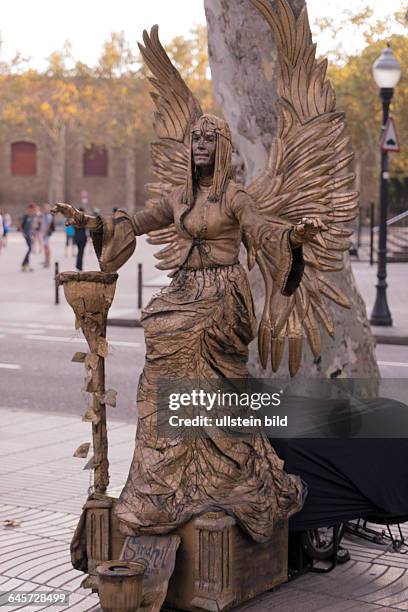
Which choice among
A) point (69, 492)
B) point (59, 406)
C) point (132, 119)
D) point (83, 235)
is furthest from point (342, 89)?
point (69, 492)

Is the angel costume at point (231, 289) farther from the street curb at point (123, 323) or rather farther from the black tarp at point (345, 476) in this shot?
the street curb at point (123, 323)

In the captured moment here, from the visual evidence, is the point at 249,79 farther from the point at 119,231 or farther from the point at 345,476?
the point at 345,476

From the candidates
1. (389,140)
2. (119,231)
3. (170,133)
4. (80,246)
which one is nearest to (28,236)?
(80,246)

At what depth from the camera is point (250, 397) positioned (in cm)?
575

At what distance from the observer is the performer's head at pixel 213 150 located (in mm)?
5508

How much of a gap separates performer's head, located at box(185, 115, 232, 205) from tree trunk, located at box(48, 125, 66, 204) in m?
63.3

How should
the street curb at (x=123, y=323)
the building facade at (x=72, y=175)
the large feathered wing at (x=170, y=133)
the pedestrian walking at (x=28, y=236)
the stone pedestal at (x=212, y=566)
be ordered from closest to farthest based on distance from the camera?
the stone pedestal at (x=212, y=566), the large feathered wing at (x=170, y=133), the street curb at (x=123, y=323), the pedestrian walking at (x=28, y=236), the building facade at (x=72, y=175)

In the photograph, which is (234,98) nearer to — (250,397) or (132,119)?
(250,397)

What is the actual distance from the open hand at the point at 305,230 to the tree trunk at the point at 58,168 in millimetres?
63712

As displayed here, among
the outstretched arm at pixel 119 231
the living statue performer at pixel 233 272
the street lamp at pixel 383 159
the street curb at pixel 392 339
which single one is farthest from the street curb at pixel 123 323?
the outstretched arm at pixel 119 231

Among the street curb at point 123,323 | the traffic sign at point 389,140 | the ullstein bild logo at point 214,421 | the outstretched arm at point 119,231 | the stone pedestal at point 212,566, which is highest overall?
the traffic sign at point 389,140

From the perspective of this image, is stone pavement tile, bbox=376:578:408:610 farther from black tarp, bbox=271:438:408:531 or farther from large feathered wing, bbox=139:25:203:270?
large feathered wing, bbox=139:25:203:270

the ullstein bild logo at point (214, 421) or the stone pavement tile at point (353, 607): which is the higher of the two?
the ullstein bild logo at point (214, 421)

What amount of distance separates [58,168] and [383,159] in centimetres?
5360
